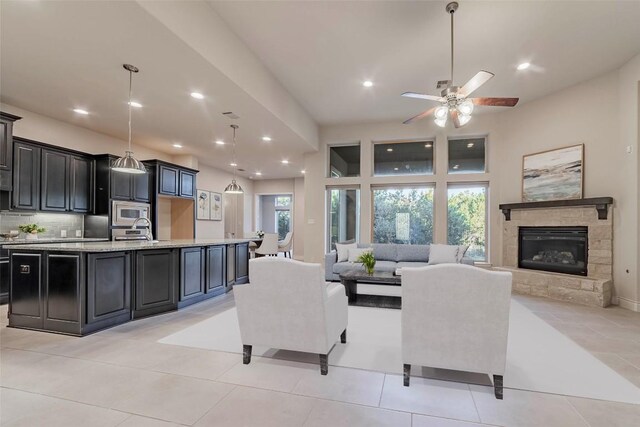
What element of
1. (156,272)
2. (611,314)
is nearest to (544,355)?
(611,314)

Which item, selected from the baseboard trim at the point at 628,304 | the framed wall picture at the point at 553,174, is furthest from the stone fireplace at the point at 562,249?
the framed wall picture at the point at 553,174

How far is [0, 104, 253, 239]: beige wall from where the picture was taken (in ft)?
16.3

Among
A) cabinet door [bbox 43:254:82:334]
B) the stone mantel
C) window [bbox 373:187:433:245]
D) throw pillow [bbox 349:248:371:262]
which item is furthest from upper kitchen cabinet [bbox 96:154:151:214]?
the stone mantel

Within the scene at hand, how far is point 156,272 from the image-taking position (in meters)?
3.97

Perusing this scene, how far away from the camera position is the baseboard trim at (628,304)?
432 centimetres

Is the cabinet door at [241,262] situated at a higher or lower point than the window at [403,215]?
lower

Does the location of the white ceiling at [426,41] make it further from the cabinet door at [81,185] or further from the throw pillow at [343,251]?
the cabinet door at [81,185]

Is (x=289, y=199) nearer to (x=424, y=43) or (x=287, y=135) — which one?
(x=287, y=135)

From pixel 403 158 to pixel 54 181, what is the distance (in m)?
6.71

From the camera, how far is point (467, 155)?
691 cm

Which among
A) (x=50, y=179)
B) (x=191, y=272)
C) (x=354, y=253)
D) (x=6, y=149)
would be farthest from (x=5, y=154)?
(x=354, y=253)

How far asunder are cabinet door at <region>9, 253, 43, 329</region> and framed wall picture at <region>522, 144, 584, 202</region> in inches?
294

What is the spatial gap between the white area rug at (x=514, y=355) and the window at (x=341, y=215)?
376cm

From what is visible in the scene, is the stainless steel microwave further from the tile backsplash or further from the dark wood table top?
the dark wood table top
